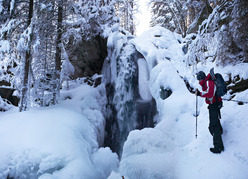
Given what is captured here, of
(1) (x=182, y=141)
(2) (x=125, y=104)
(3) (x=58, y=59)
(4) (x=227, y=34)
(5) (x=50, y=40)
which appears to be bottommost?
(1) (x=182, y=141)

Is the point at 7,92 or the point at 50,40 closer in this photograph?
the point at 50,40

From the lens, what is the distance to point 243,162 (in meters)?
3.32

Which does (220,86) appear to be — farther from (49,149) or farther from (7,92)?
(7,92)

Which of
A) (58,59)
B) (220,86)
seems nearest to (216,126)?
(220,86)

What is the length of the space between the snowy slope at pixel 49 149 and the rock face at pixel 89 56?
19.6 ft

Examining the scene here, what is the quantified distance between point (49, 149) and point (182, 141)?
3.82 meters

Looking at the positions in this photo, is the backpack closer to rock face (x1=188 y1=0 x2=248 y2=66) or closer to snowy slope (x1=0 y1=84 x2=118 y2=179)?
rock face (x1=188 y1=0 x2=248 y2=66)

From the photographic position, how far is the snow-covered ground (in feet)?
12.5

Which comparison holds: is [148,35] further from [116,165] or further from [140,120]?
[116,165]

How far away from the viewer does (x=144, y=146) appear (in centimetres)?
542

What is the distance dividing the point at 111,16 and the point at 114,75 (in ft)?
13.4

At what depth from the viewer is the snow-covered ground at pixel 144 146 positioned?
12.5 ft

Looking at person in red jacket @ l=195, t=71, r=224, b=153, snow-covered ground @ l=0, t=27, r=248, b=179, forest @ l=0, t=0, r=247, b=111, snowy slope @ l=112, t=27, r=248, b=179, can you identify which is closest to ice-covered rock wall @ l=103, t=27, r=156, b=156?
forest @ l=0, t=0, r=247, b=111

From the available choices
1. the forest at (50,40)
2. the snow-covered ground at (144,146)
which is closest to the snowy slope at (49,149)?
the snow-covered ground at (144,146)
